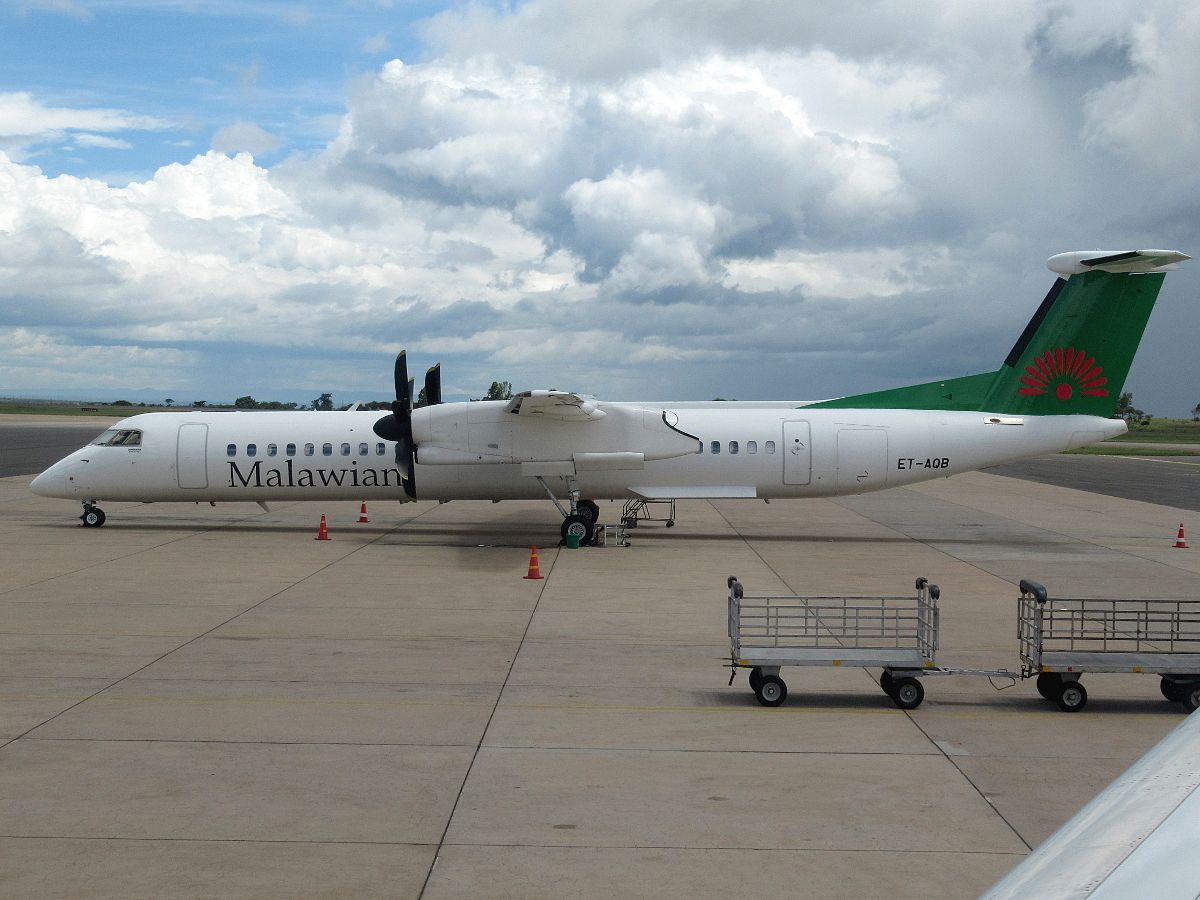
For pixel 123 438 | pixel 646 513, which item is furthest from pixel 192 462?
pixel 646 513

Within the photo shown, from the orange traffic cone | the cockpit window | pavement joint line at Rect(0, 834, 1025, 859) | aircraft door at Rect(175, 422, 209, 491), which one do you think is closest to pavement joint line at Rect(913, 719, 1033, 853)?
pavement joint line at Rect(0, 834, 1025, 859)

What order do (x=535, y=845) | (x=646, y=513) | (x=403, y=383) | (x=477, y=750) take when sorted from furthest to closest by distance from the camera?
(x=646, y=513) → (x=403, y=383) → (x=477, y=750) → (x=535, y=845)

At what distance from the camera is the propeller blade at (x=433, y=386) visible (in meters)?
23.0

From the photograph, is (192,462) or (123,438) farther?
(123,438)

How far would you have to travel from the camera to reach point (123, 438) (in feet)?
78.1

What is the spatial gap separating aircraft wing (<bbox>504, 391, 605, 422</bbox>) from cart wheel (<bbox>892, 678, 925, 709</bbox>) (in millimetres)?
11302

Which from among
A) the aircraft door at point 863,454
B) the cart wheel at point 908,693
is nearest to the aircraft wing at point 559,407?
the aircraft door at point 863,454

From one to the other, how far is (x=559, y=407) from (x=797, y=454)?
5231 mm

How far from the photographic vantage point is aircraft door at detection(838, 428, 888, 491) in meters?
22.6

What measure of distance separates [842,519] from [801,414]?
6.30 metres

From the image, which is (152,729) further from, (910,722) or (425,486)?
(425,486)

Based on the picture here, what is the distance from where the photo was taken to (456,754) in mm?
8953

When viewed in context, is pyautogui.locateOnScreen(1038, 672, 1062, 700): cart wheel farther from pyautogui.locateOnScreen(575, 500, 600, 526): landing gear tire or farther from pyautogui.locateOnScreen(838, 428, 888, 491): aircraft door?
pyautogui.locateOnScreen(575, 500, 600, 526): landing gear tire

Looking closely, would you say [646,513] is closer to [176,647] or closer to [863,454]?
[863,454]
